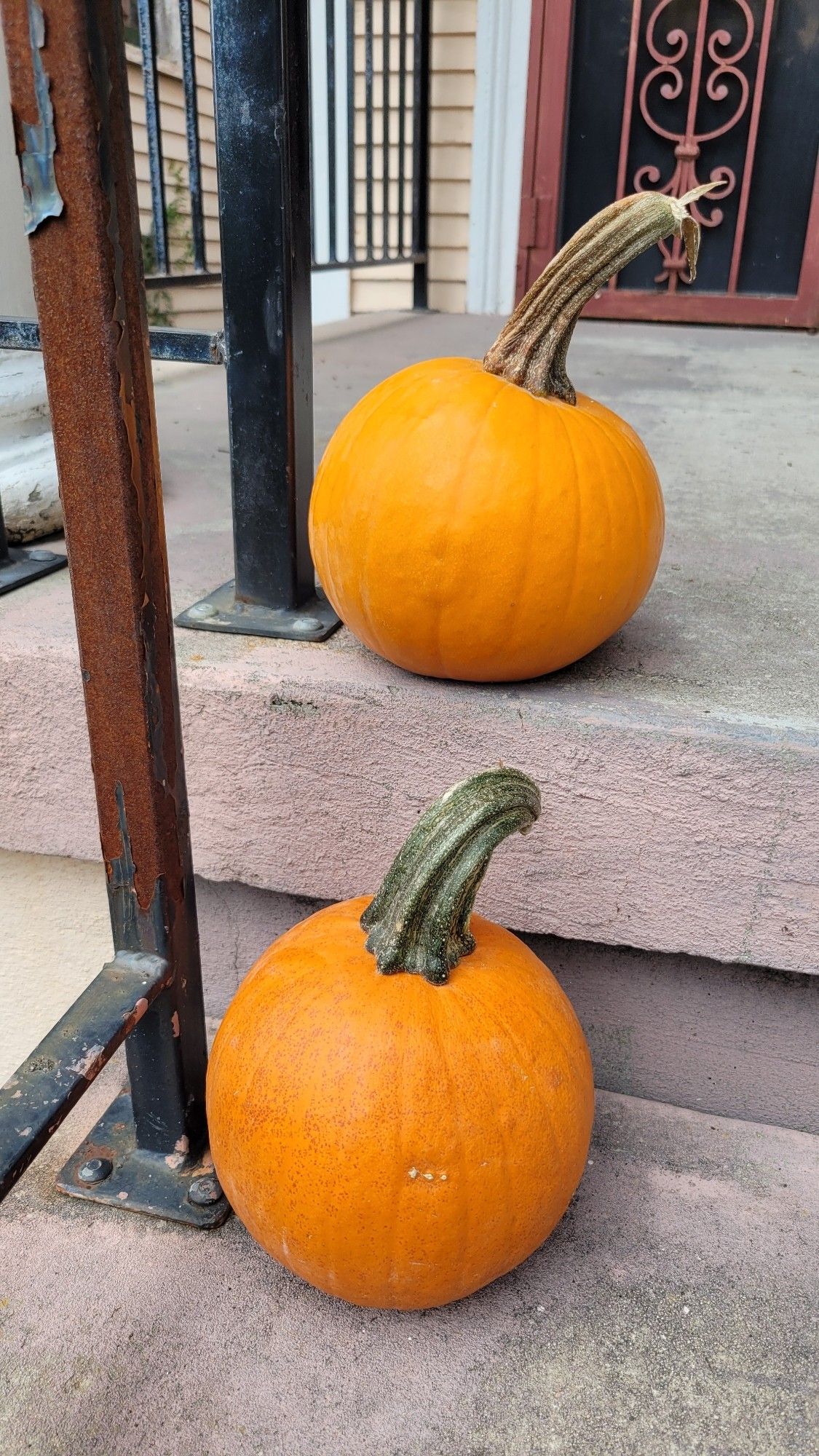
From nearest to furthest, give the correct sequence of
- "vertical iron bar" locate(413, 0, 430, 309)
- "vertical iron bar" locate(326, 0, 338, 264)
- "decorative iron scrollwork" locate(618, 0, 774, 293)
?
"vertical iron bar" locate(326, 0, 338, 264) → "decorative iron scrollwork" locate(618, 0, 774, 293) → "vertical iron bar" locate(413, 0, 430, 309)

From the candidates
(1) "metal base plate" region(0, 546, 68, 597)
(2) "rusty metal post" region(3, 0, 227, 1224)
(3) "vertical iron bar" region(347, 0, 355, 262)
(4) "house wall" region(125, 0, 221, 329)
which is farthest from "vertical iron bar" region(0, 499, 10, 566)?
(4) "house wall" region(125, 0, 221, 329)

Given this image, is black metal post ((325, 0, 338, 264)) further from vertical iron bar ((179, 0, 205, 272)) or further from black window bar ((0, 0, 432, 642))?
black window bar ((0, 0, 432, 642))

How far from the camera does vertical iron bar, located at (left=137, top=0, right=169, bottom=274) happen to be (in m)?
1.95

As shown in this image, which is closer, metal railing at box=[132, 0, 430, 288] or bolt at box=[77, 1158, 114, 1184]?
bolt at box=[77, 1158, 114, 1184]

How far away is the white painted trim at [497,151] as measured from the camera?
13.9 ft

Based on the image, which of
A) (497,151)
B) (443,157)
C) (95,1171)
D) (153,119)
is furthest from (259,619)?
(443,157)

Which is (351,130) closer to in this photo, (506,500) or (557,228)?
(557,228)

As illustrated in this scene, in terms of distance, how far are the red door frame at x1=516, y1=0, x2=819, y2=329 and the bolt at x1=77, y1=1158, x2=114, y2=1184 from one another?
13.2 ft

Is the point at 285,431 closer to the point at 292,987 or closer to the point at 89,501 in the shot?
the point at 89,501

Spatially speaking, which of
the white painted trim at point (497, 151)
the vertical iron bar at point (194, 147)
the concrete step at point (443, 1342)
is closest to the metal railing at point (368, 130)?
the white painted trim at point (497, 151)

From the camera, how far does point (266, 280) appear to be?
1212 mm

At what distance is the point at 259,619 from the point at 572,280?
59cm

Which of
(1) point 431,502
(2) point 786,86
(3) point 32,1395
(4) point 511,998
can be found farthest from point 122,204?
(2) point 786,86

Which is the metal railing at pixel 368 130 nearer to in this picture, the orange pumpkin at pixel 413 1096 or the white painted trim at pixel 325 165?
the white painted trim at pixel 325 165
